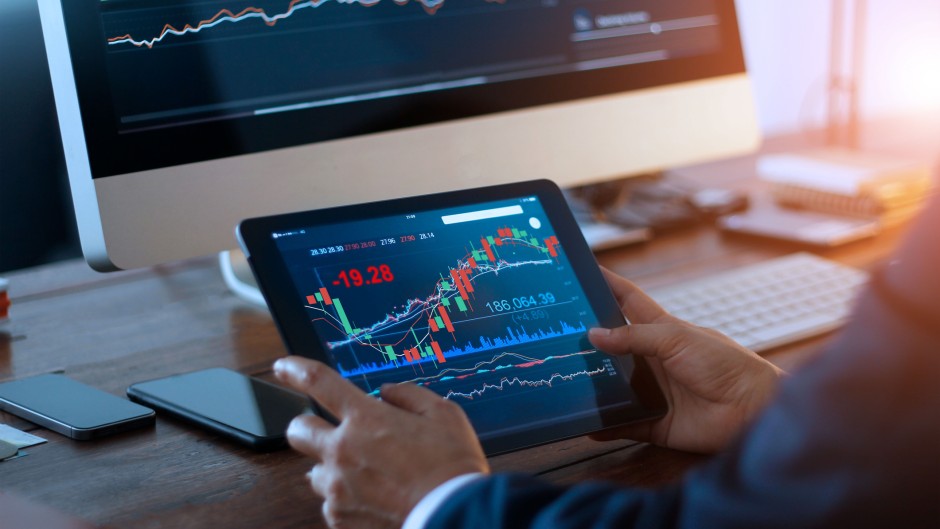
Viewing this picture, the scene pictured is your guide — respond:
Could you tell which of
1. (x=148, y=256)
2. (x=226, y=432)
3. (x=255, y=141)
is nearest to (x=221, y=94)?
(x=255, y=141)

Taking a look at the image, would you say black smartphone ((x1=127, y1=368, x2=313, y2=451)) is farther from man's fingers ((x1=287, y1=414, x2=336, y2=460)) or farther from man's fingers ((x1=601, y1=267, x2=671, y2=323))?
man's fingers ((x1=601, y1=267, x2=671, y2=323))

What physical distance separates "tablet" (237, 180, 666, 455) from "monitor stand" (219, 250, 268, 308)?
0.44m

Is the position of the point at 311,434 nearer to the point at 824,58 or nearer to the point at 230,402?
the point at 230,402

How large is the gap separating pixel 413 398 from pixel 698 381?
25cm

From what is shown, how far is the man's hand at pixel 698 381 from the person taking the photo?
0.81 m

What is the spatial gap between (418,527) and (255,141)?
0.54 metres

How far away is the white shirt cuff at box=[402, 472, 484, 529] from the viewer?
624 millimetres

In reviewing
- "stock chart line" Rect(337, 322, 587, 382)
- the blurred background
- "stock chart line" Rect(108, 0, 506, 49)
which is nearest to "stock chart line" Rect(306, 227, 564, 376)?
"stock chart line" Rect(337, 322, 587, 382)

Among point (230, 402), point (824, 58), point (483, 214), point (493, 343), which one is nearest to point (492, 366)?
point (493, 343)

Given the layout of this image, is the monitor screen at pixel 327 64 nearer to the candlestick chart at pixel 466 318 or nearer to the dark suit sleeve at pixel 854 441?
the candlestick chart at pixel 466 318

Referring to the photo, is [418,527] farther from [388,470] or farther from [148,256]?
[148,256]

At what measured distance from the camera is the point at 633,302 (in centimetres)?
89

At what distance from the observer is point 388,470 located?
2.14 ft

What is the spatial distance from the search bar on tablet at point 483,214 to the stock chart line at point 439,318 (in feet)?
0.06
